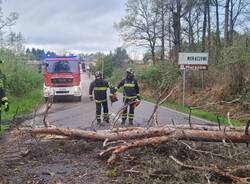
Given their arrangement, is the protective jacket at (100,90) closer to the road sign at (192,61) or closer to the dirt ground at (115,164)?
the dirt ground at (115,164)

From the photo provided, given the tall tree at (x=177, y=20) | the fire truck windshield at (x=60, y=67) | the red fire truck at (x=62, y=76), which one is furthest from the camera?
the tall tree at (x=177, y=20)

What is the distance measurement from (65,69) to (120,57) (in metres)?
69.8

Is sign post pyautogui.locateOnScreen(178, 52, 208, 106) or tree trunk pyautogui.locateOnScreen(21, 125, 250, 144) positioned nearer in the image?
tree trunk pyautogui.locateOnScreen(21, 125, 250, 144)

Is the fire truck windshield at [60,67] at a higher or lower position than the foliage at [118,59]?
lower

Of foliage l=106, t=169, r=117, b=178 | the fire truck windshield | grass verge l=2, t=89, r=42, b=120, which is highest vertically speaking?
the fire truck windshield

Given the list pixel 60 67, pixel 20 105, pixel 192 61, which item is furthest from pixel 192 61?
pixel 20 105

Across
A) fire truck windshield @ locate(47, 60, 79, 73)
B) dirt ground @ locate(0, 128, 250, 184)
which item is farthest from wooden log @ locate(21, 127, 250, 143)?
fire truck windshield @ locate(47, 60, 79, 73)

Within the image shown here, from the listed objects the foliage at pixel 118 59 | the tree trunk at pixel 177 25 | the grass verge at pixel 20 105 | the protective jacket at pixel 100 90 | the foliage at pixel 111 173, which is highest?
the tree trunk at pixel 177 25

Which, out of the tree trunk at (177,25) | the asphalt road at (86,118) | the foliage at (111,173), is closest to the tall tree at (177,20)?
the tree trunk at (177,25)

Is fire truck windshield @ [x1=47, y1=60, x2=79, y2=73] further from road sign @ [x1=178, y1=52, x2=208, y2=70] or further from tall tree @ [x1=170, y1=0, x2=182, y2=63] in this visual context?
tall tree @ [x1=170, y1=0, x2=182, y2=63]

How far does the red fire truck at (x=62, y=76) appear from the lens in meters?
27.0

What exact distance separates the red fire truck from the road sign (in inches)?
260

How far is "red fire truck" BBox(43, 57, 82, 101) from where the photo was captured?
27000 mm

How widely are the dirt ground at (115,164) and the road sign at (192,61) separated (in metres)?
15.5
